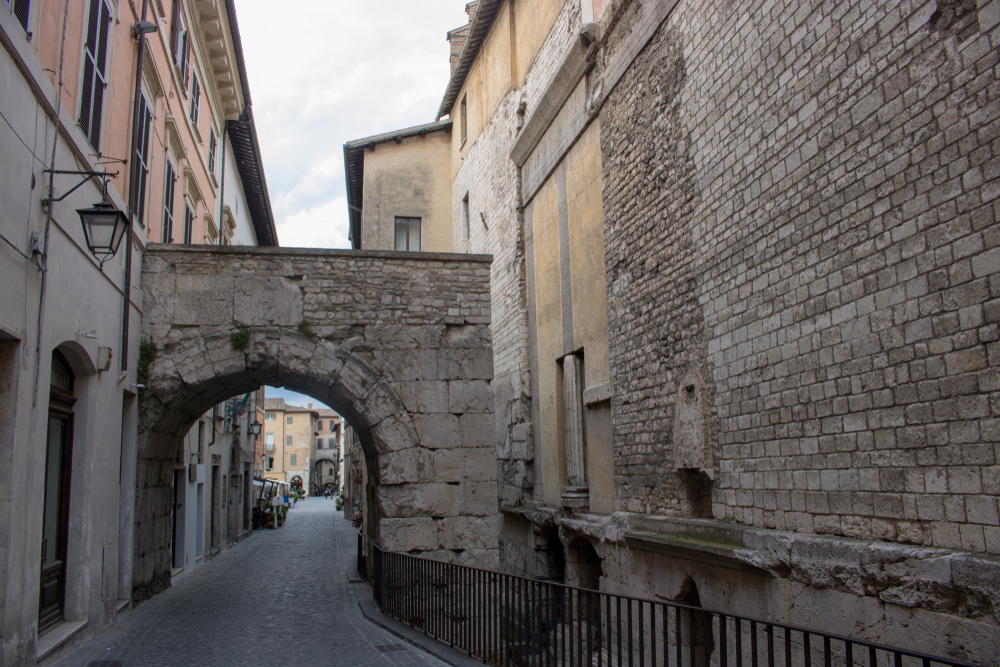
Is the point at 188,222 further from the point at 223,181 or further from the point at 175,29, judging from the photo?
the point at 223,181

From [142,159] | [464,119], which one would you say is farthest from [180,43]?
[464,119]

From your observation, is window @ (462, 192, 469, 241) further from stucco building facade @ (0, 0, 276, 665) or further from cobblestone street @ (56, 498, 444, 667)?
stucco building facade @ (0, 0, 276, 665)

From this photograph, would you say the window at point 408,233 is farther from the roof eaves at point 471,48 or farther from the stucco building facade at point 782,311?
the stucco building facade at point 782,311

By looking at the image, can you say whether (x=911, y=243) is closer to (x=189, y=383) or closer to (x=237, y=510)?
(x=189, y=383)

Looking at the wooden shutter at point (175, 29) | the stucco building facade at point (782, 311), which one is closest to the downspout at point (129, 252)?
the wooden shutter at point (175, 29)

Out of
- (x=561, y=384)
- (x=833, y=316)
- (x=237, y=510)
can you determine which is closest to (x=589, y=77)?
(x=561, y=384)

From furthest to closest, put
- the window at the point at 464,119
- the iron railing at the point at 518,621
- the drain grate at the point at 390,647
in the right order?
the window at the point at 464,119
the drain grate at the point at 390,647
the iron railing at the point at 518,621

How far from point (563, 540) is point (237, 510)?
38.4ft

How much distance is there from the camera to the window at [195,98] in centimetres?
1302

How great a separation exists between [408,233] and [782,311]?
15.1 meters

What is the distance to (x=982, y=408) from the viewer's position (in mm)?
4781

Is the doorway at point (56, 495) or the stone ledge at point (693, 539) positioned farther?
the stone ledge at point (693, 539)

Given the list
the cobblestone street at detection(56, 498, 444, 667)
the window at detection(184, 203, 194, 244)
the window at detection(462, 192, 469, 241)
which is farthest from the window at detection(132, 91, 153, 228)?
the window at detection(462, 192, 469, 241)

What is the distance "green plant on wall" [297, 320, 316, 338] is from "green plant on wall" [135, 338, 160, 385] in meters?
1.66
